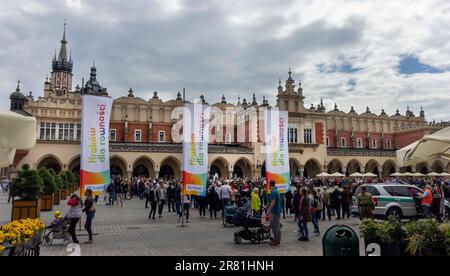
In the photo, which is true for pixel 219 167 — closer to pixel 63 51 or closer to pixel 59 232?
pixel 59 232

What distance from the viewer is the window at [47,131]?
41.4m

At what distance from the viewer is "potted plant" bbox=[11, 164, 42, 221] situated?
12.8m

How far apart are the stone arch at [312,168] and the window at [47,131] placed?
32859 mm

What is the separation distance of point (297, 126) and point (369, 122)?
21360mm

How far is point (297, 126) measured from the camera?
46.8 metres

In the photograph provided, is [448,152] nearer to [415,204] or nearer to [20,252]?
[415,204]

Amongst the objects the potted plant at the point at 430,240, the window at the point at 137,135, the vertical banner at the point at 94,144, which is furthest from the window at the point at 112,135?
the potted plant at the point at 430,240

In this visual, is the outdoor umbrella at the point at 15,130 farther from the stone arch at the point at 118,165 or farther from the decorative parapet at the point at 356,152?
the decorative parapet at the point at 356,152

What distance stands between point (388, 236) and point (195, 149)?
361 inches

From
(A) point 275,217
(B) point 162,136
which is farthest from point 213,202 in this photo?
(B) point 162,136

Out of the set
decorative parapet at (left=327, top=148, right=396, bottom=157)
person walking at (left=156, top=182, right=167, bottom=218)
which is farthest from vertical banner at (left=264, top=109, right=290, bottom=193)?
decorative parapet at (left=327, top=148, right=396, bottom=157)

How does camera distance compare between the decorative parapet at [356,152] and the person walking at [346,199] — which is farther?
the decorative parapet at [356,152]
